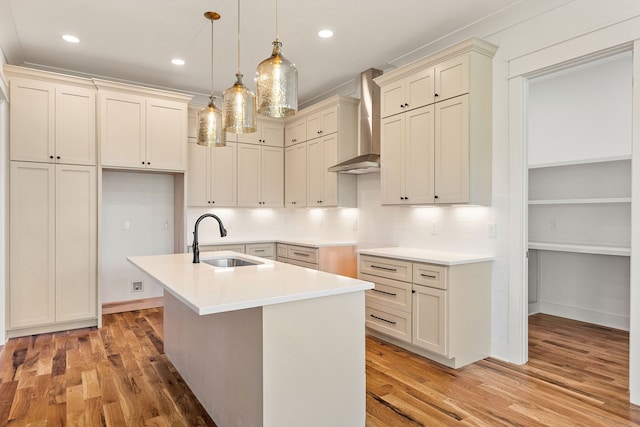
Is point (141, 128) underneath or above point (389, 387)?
above

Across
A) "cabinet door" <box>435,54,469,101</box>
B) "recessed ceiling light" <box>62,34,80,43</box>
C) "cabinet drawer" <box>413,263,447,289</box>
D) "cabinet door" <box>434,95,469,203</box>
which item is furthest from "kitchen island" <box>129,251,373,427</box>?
"recessed ceiling light" <box>62,34,80,43</box>

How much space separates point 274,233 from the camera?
5.88 meters

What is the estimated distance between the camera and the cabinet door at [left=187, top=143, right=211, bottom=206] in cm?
491

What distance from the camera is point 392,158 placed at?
3.77 meters

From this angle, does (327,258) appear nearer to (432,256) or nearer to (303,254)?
(303,254)

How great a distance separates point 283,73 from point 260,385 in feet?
4.95

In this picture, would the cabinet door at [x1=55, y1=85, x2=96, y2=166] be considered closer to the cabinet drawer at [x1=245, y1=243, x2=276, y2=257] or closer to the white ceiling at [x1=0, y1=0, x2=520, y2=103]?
the white ceiling at [x1=0, y1=0, x2=520, y2=103]

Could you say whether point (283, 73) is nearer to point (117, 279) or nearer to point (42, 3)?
point (42, 3)

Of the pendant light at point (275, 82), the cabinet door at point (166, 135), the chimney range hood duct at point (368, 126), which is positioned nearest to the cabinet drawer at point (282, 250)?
the chimney range hood duct at point (368, 126)

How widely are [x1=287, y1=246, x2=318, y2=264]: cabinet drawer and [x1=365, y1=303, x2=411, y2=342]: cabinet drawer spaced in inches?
40.7

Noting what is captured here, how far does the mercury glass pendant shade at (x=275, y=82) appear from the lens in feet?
6.39

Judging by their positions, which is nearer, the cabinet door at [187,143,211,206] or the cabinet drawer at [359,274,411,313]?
the cabinet drawer at [359,274,411,313]

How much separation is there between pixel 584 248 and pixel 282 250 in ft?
11.3

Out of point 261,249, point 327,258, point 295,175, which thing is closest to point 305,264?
point 327,258
